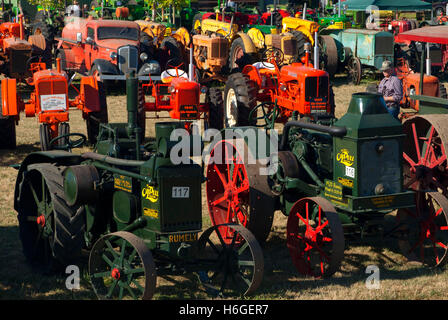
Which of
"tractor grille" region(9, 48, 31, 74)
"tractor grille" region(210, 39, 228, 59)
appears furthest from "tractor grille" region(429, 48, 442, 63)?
"tractor grille" region(9, 48, 31, 74)

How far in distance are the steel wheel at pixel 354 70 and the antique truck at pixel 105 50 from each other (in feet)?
21.6

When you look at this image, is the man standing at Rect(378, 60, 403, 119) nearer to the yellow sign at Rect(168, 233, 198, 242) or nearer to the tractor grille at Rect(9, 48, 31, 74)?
the yellow sign at Rect(168, 233, 198, 242)

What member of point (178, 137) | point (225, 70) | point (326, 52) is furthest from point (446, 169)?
point (326, 52)

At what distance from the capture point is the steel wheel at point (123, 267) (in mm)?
5752

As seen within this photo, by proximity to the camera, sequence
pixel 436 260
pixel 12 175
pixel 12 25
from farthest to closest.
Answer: pixel 12 25 → pixel 12 175 → pixel 436 260

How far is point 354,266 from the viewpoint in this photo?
739 centimetres

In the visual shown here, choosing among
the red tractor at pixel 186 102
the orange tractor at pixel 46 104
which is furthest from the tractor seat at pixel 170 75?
the orange tractor at pixel 46 104

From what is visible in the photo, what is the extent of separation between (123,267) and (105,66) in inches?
427

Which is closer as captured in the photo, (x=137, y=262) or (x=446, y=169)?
(x=137, y=262)

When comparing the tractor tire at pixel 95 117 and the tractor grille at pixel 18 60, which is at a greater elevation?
the tractor grille at pixel 18 60

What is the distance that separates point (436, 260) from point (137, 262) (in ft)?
9.83

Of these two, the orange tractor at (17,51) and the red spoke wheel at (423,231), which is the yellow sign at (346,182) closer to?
the red spoke wheel at (423,231)

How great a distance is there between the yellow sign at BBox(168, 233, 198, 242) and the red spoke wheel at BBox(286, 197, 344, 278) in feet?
4.17

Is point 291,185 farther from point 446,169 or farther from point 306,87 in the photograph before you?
point 306,87
